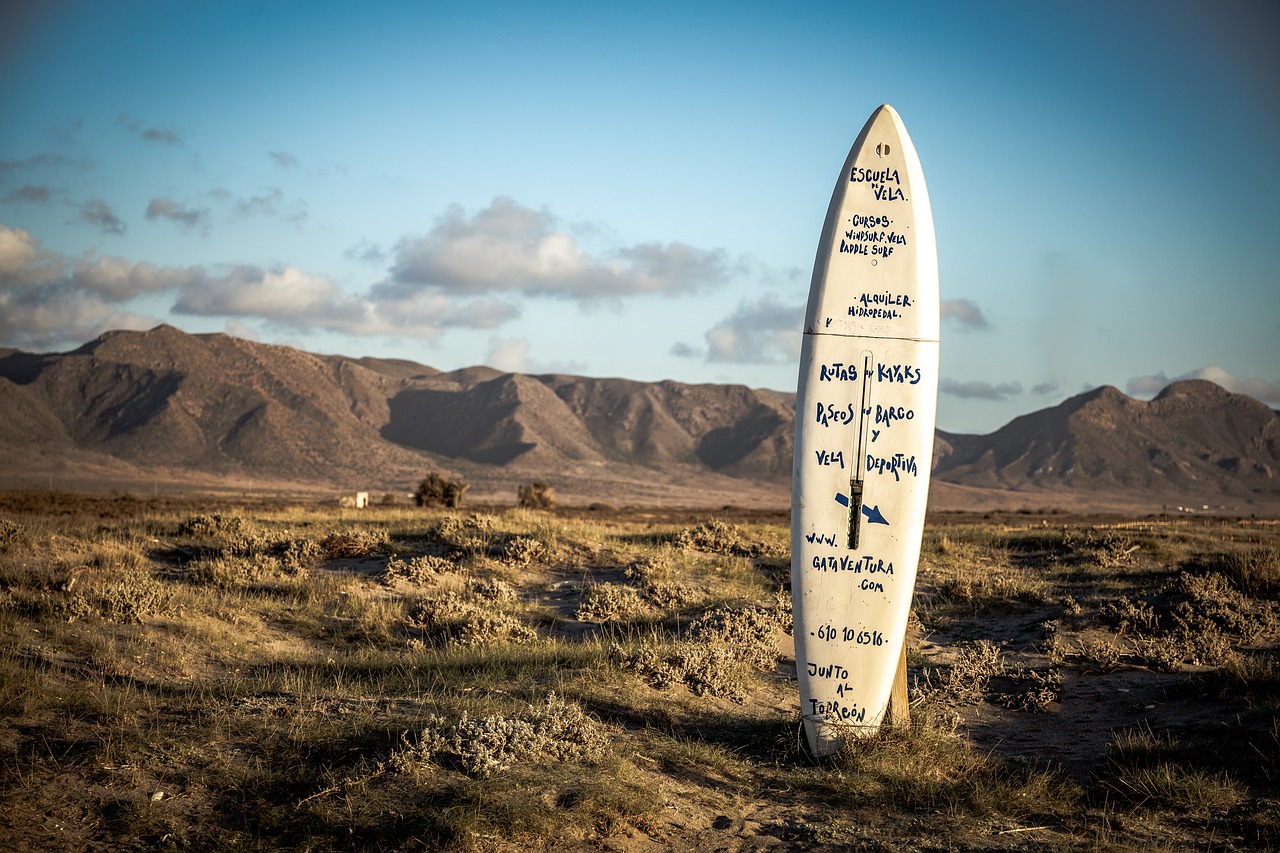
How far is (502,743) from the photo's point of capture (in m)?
5.95

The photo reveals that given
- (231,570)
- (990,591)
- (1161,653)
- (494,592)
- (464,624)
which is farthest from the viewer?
(231,570)

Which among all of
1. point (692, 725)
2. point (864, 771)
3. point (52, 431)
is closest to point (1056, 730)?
point (864, 771)

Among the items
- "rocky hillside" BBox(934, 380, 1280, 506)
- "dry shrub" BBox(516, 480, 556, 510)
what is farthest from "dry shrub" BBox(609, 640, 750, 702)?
"rocky hillside" BBox(934, 380, 1280, 506)

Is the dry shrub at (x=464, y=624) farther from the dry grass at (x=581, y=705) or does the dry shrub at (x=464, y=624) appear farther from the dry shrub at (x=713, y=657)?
the dry shrub at (x=713, y=657)

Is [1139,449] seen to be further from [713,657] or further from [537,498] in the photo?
[713,657]

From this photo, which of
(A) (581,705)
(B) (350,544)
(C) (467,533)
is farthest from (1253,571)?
(B) (350,544)

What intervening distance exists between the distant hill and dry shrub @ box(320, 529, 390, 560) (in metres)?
56.0

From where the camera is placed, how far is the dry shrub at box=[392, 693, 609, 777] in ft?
19.0

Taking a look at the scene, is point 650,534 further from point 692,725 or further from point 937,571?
point 692,725

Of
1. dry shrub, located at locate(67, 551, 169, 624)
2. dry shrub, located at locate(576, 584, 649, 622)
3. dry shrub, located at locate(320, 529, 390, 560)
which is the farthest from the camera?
Answer: dry shrub, located at locate(320, 529, 390, 560)

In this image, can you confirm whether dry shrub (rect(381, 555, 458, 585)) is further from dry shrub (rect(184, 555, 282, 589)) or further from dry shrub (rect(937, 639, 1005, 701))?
dry shrub (rect(937, 639, 1005, 701))

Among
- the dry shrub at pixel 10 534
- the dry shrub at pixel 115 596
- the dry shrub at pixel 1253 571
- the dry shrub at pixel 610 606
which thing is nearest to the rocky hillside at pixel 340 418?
the dry shrub at pixel 10 534

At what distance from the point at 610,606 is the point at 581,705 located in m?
4.26

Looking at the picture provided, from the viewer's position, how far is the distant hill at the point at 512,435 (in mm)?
81062
